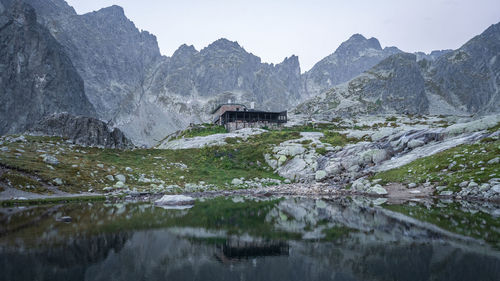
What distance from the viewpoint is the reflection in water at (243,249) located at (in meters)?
11.1

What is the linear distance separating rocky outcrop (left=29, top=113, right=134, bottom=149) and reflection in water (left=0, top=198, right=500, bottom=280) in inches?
1787

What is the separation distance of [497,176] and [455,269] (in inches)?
1097

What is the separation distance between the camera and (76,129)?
211ft

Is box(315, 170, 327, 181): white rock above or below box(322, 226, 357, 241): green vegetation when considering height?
below

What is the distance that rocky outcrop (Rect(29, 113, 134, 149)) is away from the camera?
206 feet

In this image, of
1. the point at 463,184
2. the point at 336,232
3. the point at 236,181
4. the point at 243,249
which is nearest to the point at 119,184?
the point at 236,181

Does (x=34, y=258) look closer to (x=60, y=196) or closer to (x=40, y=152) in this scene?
(x=60, y=196)

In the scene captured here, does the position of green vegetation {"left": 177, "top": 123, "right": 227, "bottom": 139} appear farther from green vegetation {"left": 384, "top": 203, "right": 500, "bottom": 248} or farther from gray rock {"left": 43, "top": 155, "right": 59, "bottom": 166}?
green vegetation {"left": 384, "top": 203, "right": 500, "bottom": 248}

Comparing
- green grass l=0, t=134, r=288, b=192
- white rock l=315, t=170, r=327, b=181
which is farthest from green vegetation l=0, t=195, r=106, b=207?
white rock l=315, t=170, r=327, b=181

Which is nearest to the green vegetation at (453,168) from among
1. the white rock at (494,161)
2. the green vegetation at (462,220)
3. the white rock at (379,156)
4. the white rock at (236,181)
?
the white rock at (494,161)

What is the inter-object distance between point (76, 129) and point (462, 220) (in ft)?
237

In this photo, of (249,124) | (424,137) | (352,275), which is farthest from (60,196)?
(249,124)

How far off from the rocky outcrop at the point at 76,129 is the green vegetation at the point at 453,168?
61.0 m

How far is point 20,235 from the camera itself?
16.8 metres
